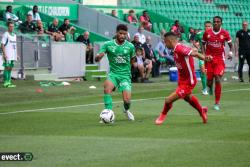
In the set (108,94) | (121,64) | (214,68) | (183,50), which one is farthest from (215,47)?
(108,94)

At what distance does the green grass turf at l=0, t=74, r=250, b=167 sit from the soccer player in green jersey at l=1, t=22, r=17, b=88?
9.87 feet

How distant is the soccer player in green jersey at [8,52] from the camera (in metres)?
27.9

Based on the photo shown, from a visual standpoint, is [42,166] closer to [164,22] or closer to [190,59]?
[190,59]

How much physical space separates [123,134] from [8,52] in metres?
14.1

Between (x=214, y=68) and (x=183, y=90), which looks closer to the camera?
(x=183, y=90)

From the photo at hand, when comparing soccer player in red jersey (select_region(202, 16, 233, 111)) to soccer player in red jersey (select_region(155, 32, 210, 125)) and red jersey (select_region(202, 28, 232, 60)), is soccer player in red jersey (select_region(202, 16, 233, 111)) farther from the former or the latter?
soccer player in red jersey (select_region(155, 32, 210, 125))

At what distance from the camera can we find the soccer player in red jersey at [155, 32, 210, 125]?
1697 cm

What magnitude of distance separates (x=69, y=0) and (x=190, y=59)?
73.6 ft

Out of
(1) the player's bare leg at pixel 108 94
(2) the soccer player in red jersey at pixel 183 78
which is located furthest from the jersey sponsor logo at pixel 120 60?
(2) the soccer player in red jersey at pixel 183 78

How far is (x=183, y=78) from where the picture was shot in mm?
17281

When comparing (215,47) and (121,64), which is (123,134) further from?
(215,47)

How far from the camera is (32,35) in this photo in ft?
103

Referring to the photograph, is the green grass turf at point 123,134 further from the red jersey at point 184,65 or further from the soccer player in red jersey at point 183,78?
the red jersey at point 184,65

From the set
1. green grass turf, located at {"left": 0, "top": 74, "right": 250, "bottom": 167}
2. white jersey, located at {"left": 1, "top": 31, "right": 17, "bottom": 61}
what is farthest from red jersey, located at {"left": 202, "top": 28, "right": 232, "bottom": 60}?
white jersey, located at {"left": 1, "top": 31, "right": 17, "bottom": 61}
